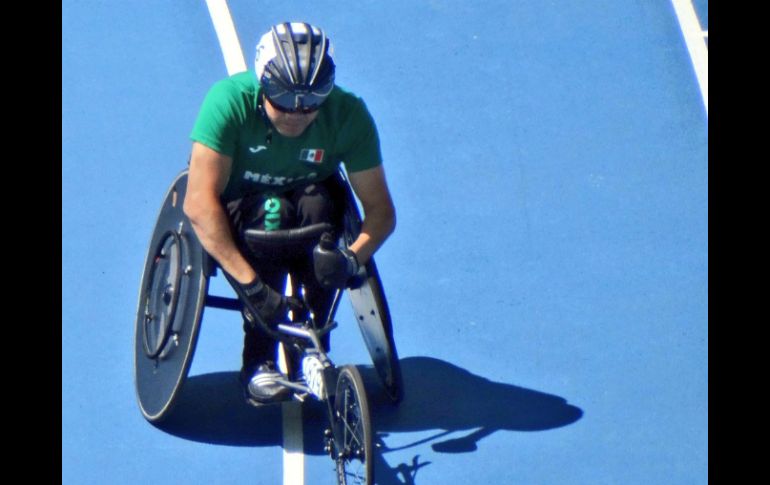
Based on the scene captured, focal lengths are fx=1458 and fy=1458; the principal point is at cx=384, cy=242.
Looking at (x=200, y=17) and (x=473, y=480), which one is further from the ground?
(x=200, y=17)

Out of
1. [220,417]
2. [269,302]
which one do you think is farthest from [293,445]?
[269,302]

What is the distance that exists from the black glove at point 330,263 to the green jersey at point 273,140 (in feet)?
1.37

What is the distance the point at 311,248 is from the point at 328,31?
3.96 meters

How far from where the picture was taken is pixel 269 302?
Result: 21.8 feet

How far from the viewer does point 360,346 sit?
7.84m

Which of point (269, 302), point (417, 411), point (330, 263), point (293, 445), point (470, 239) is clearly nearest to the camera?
point (330, 263)

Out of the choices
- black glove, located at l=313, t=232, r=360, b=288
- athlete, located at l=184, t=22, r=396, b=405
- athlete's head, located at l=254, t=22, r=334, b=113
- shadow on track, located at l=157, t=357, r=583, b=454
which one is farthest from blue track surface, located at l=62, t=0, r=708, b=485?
athlete's head, located at l=254, t=22, r=334, b=113

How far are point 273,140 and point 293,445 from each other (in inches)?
60.7

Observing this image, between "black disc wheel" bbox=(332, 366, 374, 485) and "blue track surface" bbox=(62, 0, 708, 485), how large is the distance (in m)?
0.52

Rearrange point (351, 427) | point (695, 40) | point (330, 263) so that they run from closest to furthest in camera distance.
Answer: point (351, 427)
point (330, 263)
point (695, 40)

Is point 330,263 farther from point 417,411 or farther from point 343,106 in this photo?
point 417,411

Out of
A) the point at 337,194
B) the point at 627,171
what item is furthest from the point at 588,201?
the point at 337,194

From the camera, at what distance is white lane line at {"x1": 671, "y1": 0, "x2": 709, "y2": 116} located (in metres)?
10.2

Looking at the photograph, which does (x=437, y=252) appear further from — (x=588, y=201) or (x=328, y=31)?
(x=328, y=31)
